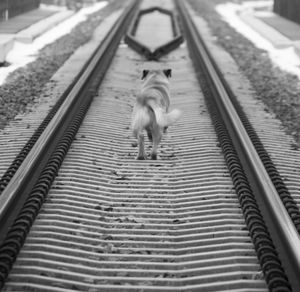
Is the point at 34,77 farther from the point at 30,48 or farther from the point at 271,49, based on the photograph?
the point at 271,49

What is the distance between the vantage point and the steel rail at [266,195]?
433 centimetres

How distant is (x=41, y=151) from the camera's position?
6465 millimetres

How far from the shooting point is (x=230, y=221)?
521 centimetres

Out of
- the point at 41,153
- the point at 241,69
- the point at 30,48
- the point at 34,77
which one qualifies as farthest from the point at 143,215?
the point at 30,48

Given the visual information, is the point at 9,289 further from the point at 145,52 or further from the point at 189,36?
the point at 189,36

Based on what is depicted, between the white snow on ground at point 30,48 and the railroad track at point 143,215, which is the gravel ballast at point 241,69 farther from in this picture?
the railroad track at point 143,215

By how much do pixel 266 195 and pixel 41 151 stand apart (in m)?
2.63

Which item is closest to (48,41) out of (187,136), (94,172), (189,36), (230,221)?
(189,36)

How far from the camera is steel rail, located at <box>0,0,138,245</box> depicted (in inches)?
197

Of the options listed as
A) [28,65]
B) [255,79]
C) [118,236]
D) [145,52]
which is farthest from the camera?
[145,52]

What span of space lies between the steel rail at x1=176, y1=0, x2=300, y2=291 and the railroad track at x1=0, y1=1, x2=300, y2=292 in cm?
2

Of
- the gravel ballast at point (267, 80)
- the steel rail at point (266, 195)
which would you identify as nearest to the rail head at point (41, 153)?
the steel rail at point (266, 195)

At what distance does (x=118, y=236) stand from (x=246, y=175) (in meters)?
1.84

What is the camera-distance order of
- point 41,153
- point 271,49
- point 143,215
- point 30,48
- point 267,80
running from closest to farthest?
point 143,215 < point 41,153 < point 267,80 < point 30,48 < point 271,49
